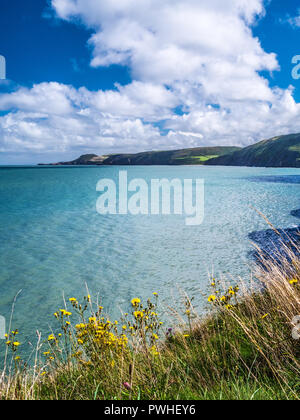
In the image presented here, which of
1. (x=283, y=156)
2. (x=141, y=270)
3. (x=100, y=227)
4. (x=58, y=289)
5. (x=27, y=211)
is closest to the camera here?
(x=58, y=289)

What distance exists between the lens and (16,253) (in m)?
19.0

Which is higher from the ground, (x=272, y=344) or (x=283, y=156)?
(x=283, y=156)

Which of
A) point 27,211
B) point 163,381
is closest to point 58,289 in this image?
point 163,381

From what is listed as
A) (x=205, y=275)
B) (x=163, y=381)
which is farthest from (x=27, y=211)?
(x=163, y=381)

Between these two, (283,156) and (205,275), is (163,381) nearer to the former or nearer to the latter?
(205,275)

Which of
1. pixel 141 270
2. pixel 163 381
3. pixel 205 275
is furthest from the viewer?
pixel 141 270

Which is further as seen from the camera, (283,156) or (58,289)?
(283,156)
